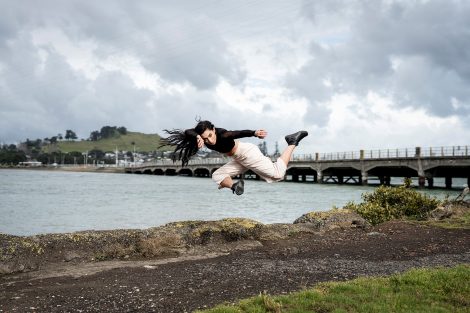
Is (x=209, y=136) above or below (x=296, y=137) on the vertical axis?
below

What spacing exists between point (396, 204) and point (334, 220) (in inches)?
239

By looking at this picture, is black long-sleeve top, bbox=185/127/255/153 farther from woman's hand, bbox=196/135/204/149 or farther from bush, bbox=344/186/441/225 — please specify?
bush, bbox=344/186/441/225

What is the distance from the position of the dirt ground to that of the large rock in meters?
1.42

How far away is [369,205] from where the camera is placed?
21.0 m

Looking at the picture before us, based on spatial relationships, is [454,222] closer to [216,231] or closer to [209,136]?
[216,231]

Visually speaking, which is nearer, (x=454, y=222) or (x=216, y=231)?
(x=216, y=231)

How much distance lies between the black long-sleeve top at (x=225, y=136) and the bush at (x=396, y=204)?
44.5 ft

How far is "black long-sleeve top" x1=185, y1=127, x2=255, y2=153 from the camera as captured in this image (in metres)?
8.44

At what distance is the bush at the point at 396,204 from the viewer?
20.9m

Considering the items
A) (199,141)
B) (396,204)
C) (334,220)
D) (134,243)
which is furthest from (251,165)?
(396,204)

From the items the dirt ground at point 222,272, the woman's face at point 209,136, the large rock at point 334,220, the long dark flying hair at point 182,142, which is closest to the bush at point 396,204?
the large rock at point 334,220

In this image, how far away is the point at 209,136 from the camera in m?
8.31

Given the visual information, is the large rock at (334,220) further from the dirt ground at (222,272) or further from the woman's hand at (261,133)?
the woman's hand at (261,133)

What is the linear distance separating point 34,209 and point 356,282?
3474 cm
